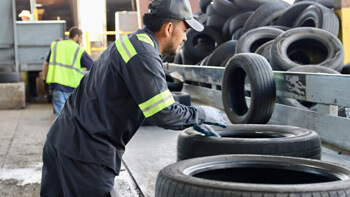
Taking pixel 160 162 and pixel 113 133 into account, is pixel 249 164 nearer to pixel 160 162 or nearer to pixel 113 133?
pixel 113 133

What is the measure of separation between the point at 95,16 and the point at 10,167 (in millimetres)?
14717

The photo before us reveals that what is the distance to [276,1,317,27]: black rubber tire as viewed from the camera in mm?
7379

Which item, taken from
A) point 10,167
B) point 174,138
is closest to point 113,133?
point 174,138

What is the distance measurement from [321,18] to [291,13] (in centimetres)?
102

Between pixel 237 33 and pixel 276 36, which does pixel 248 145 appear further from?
pixel 237 33

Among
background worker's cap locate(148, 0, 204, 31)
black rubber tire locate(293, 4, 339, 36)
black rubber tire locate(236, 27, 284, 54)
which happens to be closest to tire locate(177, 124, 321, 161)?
background worker's cap locate(148, 0, 204, 31)

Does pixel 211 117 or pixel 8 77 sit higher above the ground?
pixel 211 117

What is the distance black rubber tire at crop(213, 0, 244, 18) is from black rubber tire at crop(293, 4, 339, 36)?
2.01m

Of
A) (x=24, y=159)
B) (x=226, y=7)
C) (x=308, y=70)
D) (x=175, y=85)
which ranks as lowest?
(x=24, y=159)

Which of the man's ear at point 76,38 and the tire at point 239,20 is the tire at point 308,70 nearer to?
the tire at point 239,20

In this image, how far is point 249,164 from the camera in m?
2.36

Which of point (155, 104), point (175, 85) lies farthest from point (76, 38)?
point (155, 104)

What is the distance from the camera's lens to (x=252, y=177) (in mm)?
2402

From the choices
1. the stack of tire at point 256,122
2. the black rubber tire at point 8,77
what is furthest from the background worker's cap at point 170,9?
the black rubber tire at point 8,77
